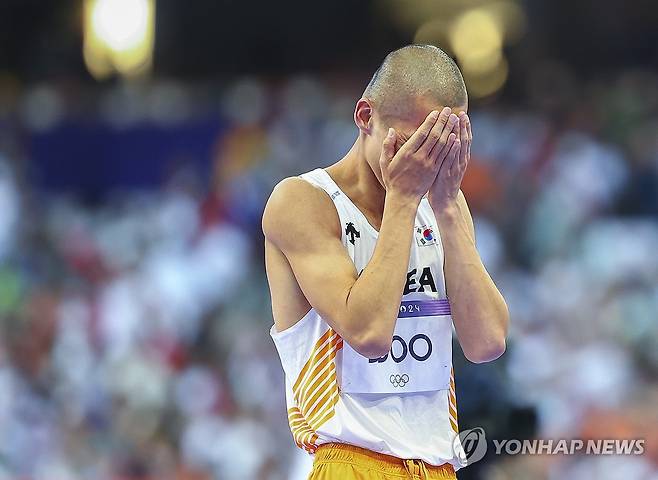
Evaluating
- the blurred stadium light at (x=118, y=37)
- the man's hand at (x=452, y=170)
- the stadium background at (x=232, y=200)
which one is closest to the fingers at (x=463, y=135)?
the man's hand at (x=452, y=170)

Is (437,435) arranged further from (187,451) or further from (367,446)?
(187,451)

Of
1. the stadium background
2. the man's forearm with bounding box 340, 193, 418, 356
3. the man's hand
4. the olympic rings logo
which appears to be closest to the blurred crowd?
the stadium background

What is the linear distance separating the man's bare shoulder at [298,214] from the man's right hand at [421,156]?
0.26m

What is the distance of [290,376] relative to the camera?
3562mm

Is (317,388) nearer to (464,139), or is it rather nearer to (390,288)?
(390,288)

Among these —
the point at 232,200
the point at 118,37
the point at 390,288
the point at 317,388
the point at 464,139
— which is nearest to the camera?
the point at 390,288

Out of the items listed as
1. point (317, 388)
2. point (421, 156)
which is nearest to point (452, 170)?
point (421, 156)

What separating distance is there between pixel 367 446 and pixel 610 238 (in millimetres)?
6495

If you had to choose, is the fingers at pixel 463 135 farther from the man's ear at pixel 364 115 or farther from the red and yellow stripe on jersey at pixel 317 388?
the red and yellow stripe on jersey at pixel 317 388

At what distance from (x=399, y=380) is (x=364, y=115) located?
0.91 metres

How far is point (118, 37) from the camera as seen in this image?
1334cm

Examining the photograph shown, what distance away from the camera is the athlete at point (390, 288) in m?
3.32

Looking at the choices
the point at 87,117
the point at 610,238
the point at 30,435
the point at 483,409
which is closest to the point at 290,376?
the point at 483,409

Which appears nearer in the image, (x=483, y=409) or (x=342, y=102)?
(x=483, y=409)
